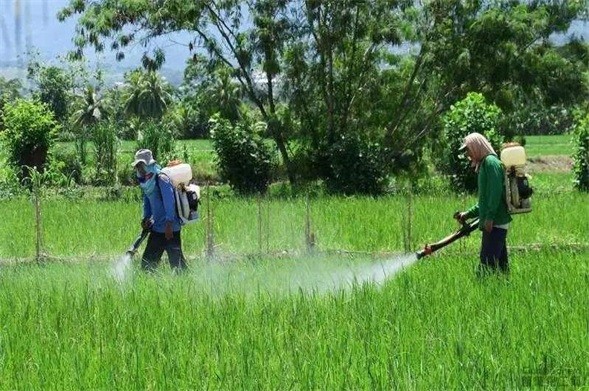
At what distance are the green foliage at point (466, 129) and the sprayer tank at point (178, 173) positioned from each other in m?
9.44

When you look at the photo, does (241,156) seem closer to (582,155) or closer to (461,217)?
(582,155)

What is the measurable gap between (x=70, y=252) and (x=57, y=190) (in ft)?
24.0

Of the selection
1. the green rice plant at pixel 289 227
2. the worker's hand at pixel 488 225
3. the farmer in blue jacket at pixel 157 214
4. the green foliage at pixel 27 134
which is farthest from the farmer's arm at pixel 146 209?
the green foliage at pixel 27 134

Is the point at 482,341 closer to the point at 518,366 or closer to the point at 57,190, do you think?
the point at 518,366

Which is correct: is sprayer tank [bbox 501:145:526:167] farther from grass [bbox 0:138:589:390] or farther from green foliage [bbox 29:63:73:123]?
green foliage [bbox 29:63:73:123]

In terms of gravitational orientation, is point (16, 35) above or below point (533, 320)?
above

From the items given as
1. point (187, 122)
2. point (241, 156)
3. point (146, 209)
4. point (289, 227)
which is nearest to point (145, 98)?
point (187, 122)

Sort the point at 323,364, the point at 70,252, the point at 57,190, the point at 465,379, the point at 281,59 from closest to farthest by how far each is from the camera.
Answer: the point at 465,379, the point at 323,364, the point at 70,252, the point at 57,190, the point at 281,59

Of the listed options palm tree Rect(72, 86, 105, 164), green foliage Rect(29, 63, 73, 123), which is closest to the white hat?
green foliage Rect(29, 63, 73, 123)

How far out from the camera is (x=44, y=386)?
4086 millimetres

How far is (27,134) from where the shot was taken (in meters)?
17.9

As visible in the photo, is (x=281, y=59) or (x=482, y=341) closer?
(x=482, y=341)

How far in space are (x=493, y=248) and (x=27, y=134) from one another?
12881 millimetres

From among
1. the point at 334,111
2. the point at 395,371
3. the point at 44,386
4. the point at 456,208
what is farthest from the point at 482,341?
the point at 334,111
